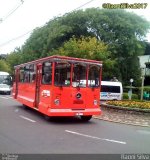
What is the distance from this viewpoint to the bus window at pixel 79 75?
16.1 meters

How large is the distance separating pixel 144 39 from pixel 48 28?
14554mm

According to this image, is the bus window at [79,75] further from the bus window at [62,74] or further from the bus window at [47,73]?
the bus window at [47,73]

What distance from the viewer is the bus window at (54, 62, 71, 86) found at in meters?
15.6

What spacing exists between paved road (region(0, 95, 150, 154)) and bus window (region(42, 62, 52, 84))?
189 centimetres

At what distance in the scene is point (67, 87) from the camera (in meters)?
15.8

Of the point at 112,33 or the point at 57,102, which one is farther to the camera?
the point at 112,33

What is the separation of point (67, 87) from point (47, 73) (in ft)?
4.01

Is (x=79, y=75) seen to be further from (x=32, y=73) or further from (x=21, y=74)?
(x=21, y=74)

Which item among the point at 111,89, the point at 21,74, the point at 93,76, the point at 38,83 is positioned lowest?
the point at 111,89

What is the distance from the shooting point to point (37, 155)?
894cm

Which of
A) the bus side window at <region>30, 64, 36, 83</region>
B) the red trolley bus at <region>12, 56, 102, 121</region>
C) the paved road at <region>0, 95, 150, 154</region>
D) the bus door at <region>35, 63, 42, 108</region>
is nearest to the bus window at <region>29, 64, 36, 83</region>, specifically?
the bus side window at <region>30, 64, 36, 83</region>

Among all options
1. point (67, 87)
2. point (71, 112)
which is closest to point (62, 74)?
point (67, 87)

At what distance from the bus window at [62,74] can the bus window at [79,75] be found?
1.00 ft

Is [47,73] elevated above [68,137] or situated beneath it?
elevated above
